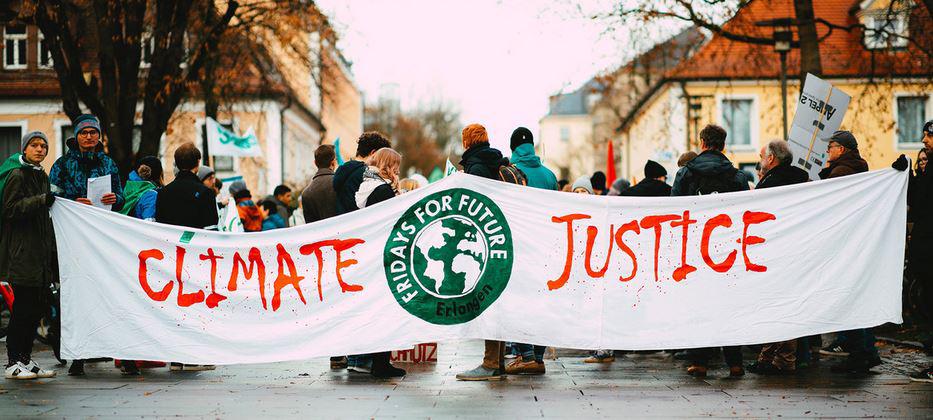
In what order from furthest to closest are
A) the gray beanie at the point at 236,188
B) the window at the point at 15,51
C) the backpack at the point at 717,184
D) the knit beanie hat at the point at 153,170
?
the window at the point at 15,51, the gray beanie at the point at 236,188, the knit beanie hat at the point at 153,170, the backpack at the point at 717,184

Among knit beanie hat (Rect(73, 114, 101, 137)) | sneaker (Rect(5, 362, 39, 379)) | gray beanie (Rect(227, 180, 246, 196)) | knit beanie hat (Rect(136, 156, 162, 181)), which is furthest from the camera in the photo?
gray beanie (Rect(227, 180, 246, 196))

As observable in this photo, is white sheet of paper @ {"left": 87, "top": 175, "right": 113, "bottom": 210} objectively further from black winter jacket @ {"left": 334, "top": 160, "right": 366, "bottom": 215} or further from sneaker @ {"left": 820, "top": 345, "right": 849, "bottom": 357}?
sneaker @ {"left": 820, "top": 345, "right": 849, "bottom": 357}

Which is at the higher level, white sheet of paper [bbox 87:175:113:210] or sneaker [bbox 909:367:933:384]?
white sheet of paper [bbox 87:175:113:210]

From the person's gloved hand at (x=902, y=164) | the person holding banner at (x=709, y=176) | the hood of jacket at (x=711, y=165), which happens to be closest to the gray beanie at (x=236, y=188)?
the person holding banner at (x=709, y=176)

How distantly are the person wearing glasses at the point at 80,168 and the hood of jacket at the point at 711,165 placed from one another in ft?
16.6

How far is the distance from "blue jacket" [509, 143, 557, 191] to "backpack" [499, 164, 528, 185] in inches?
11.6

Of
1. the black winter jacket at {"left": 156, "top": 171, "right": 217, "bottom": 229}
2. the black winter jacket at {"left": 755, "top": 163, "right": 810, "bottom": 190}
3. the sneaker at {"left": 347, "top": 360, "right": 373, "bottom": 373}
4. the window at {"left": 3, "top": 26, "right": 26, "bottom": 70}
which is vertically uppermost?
the window at {"left": 3, "top": 26, "right": 26, "bottom": 70}

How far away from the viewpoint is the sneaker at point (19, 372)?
942 cm

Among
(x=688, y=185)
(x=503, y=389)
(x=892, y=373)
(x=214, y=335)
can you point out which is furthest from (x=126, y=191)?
(x=892, y=373)

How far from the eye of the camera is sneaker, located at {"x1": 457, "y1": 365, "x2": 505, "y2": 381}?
9289 mm

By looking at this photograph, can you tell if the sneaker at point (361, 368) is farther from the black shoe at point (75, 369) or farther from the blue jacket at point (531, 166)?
the black shoe at point (75, 369)

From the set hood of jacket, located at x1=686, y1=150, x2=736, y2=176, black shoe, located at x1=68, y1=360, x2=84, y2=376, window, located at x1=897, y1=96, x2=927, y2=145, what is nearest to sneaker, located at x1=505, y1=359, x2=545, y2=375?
hood of jacket, located at x1=686, y1=150, x2=736, y2=176

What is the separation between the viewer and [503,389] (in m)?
8.68

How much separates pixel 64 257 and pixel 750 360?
21.3 ft
